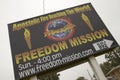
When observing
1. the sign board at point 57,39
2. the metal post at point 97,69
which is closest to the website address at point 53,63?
the sign board at point 57,39

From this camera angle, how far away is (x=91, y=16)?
24.0ft

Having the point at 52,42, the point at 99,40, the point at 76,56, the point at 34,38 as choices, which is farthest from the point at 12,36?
the point at 99,40

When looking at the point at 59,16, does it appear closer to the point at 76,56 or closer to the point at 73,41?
the point at 73,41

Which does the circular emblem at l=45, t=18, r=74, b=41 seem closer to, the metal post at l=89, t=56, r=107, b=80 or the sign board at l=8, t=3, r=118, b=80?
the sign board at l=8, t=3, r=118, b=80

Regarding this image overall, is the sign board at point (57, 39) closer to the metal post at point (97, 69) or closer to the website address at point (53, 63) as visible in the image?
the website address at point (53, 63)

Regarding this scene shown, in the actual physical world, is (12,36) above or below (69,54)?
above

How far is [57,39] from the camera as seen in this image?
257 inches

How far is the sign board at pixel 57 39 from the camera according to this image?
19.1 feet

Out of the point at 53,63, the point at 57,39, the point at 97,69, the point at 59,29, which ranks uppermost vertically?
the point at 59,29

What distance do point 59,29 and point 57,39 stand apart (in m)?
0.52

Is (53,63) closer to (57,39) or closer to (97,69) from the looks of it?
(57,39)

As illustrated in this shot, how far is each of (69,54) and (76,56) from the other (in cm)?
23

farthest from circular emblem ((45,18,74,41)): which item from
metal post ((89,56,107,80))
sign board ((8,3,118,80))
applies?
metal post ((89,56,107,80))

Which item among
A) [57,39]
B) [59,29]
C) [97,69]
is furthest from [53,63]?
[59,29]
